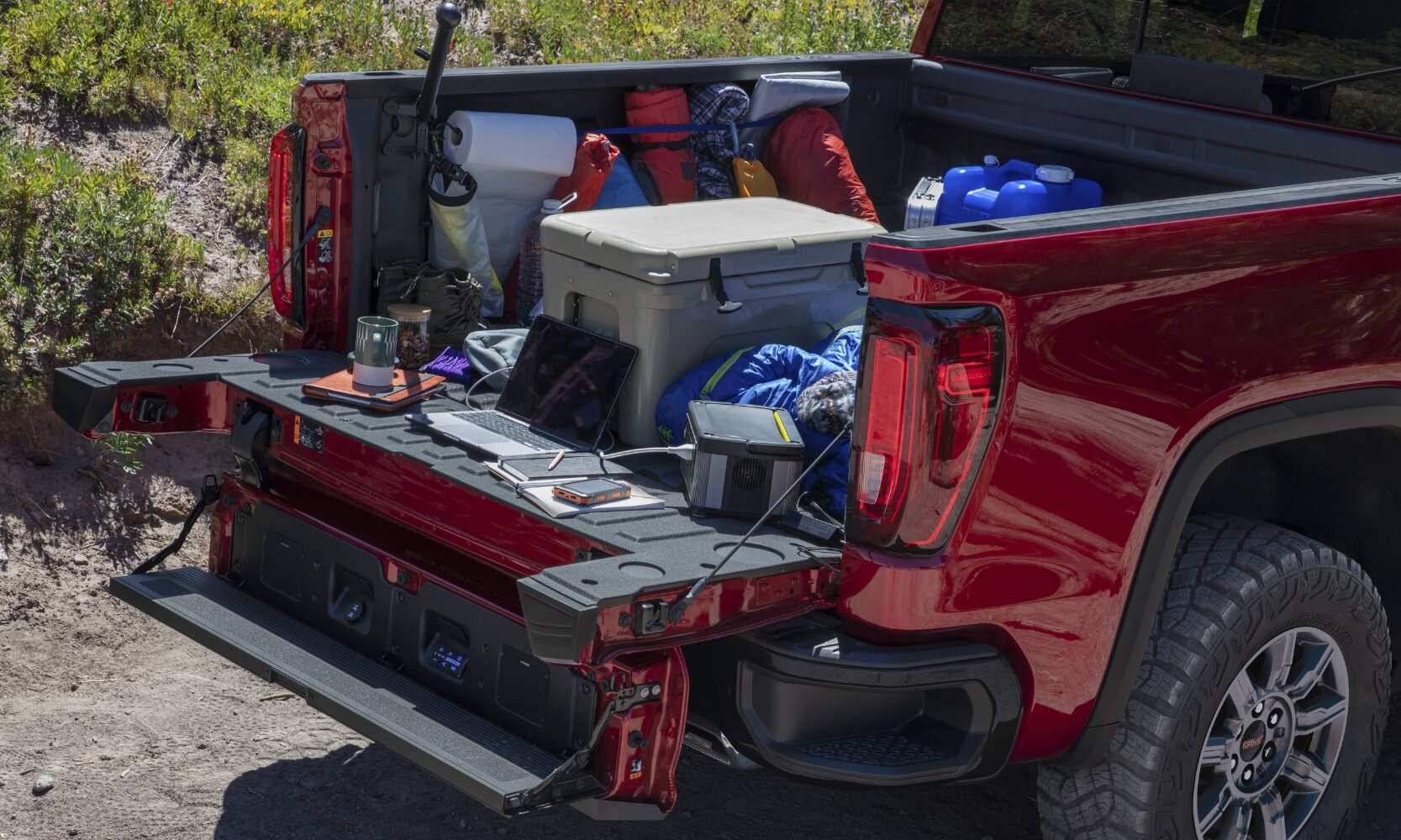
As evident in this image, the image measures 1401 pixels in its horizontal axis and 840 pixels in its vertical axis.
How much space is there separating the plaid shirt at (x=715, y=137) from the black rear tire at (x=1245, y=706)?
2.19 metres

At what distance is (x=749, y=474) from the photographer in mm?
3061

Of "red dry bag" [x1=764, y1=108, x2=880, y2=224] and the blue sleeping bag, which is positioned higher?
"red dry bag" [x1=764, y1=108, x2=880, y2=224]

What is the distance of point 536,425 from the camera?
355cm

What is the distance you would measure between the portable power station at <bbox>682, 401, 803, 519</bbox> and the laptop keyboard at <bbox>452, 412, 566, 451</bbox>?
453mm

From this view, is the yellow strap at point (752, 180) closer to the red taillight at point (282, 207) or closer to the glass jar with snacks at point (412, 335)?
the glass jar with snacks at point (412, 335)

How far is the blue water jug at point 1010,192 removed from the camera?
465cm

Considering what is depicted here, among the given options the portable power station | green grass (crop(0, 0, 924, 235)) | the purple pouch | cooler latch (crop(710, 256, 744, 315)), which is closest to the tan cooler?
cooler latch (crop(710, 256, 744, 315))

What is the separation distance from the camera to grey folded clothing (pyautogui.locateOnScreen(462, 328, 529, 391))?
12.6 feet

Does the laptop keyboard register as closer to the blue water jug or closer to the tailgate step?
the tailgate step

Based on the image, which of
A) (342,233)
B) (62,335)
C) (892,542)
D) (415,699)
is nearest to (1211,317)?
(892,542)

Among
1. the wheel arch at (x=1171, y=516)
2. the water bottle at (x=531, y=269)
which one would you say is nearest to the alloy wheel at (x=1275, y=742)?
the wheel arch at (x=1171, y=516)

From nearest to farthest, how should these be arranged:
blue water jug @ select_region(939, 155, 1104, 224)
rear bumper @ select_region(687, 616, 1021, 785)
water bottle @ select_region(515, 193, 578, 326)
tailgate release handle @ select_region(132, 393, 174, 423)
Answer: rear bumper @ select_region(687, 616, 1021, 785), tailgate release handle @ select_region(132, 393, 174, 423), water bottle @ select_region(515, 193, 578, 326), blue water jug @ select_region(939, 155, 1104, 224)

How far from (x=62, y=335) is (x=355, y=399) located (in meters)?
2.70

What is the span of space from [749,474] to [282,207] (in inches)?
64.6
